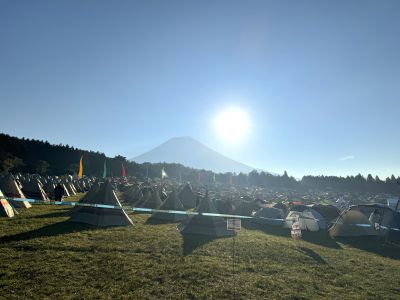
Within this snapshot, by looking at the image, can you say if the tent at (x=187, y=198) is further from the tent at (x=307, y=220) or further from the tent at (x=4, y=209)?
the tent at (x=4, y=209)

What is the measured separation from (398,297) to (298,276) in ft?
10.2

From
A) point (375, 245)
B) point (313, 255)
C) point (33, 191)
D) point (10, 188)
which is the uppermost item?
point (10, 188)

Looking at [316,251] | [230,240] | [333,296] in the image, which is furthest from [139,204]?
[333,296]

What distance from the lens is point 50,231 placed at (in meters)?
16.4

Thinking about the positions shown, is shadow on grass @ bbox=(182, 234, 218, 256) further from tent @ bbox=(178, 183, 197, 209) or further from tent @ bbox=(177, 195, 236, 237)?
tent @ bbox=(178, 183, 197, 209)

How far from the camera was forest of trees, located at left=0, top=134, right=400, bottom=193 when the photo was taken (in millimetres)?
88312

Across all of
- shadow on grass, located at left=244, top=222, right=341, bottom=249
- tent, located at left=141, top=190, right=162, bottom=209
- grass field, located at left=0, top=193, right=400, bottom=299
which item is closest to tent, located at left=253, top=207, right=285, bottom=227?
shadow on grass, located at left=244, top=222, right=341, bottom=249

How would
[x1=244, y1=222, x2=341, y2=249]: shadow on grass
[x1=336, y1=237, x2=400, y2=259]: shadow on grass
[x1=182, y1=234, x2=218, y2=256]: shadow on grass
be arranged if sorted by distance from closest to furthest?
[x1=182, y1=234, x2=218, y2=256]: shadow on grass < [x1=336, y1=237, x2=400, y2=259]: shadow on grass < [x1=244, y1=222, x2=341, y2=249]: shadow on grass

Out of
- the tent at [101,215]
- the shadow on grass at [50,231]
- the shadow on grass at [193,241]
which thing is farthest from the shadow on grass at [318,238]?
the shadow on grass at [50,231]

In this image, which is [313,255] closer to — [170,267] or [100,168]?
[170,267]

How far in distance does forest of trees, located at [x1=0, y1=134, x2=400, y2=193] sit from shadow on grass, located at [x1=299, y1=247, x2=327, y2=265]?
64.4 m

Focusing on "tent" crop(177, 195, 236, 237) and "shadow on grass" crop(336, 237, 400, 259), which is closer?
"shadow on grass" crop(336, 237, 400, 259)

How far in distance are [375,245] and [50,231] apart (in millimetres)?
20394

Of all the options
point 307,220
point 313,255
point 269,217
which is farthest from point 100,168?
point 313,255
